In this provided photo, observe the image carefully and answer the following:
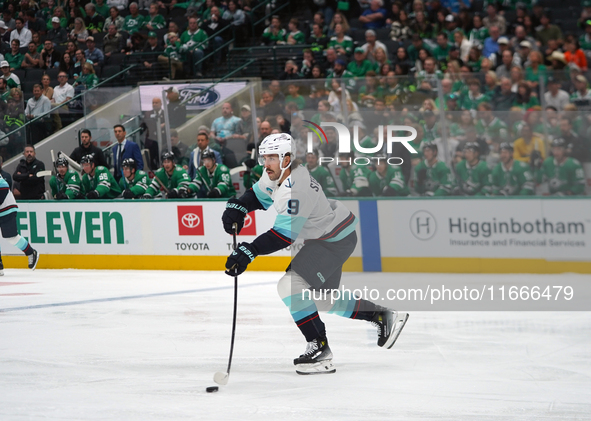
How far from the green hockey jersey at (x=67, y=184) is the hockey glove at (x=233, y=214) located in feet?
24.4

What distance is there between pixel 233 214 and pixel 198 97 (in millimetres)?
6669

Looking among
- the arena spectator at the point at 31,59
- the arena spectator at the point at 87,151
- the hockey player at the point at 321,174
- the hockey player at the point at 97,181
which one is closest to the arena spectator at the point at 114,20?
the arena spectator at the point at 31,59

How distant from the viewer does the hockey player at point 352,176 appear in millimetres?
9594

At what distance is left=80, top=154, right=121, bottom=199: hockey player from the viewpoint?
11188 mm

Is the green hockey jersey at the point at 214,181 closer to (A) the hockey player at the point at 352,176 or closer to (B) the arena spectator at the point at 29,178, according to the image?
(A) the hockey player at the point at 352,176

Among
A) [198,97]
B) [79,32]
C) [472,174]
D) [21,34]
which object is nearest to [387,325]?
[472,174]

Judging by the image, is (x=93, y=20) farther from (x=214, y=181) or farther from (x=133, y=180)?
(x=214, y=181)

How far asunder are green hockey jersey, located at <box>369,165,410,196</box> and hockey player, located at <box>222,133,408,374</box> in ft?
15.5

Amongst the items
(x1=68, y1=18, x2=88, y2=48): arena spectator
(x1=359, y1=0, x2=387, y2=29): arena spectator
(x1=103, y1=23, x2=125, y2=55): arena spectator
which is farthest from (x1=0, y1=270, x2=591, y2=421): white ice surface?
(x1=68, y1=18, x2=88, y2=48): arena spectator

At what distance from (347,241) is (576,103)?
4836 mm

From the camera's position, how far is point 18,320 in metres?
6.64

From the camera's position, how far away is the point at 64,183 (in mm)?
11523

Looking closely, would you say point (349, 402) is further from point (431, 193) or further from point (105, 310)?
point (431, 193)

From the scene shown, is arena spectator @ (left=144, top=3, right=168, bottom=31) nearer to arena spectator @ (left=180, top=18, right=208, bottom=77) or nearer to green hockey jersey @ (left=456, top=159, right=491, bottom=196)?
arena spectator @ (left=180, top=18, right=208, bottom=77)
